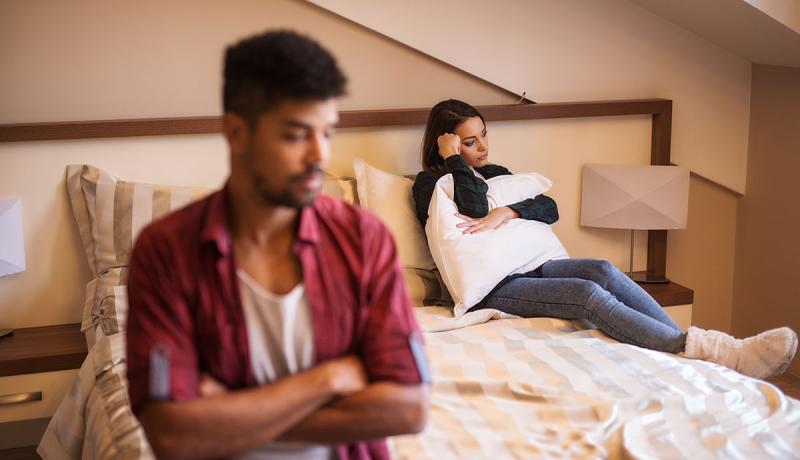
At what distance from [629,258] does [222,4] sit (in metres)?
1.83

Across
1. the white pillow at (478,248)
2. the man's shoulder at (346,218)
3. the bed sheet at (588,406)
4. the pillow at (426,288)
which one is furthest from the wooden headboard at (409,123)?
the man's shoulder at (346,218)

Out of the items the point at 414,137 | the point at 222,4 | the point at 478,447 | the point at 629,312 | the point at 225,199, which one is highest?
the point at 222,4

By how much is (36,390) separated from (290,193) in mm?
1716

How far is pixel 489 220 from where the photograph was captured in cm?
266

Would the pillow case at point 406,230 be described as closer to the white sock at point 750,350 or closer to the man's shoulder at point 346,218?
the white sock at point 750,350

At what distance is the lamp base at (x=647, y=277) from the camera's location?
3.18m

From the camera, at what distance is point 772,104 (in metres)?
3.30

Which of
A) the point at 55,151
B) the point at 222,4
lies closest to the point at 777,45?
the point at 222,4

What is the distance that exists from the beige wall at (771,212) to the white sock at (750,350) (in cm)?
119

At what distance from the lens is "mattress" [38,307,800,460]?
1.69 metres

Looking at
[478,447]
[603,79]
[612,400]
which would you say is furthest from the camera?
[603,79]

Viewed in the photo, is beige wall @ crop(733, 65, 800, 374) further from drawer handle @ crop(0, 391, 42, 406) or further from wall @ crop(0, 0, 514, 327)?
drawer handle @ crop(0, 391, 42, 406)

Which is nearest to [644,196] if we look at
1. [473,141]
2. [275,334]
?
[473,141]

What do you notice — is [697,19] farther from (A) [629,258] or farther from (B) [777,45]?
(A) [629,258]
